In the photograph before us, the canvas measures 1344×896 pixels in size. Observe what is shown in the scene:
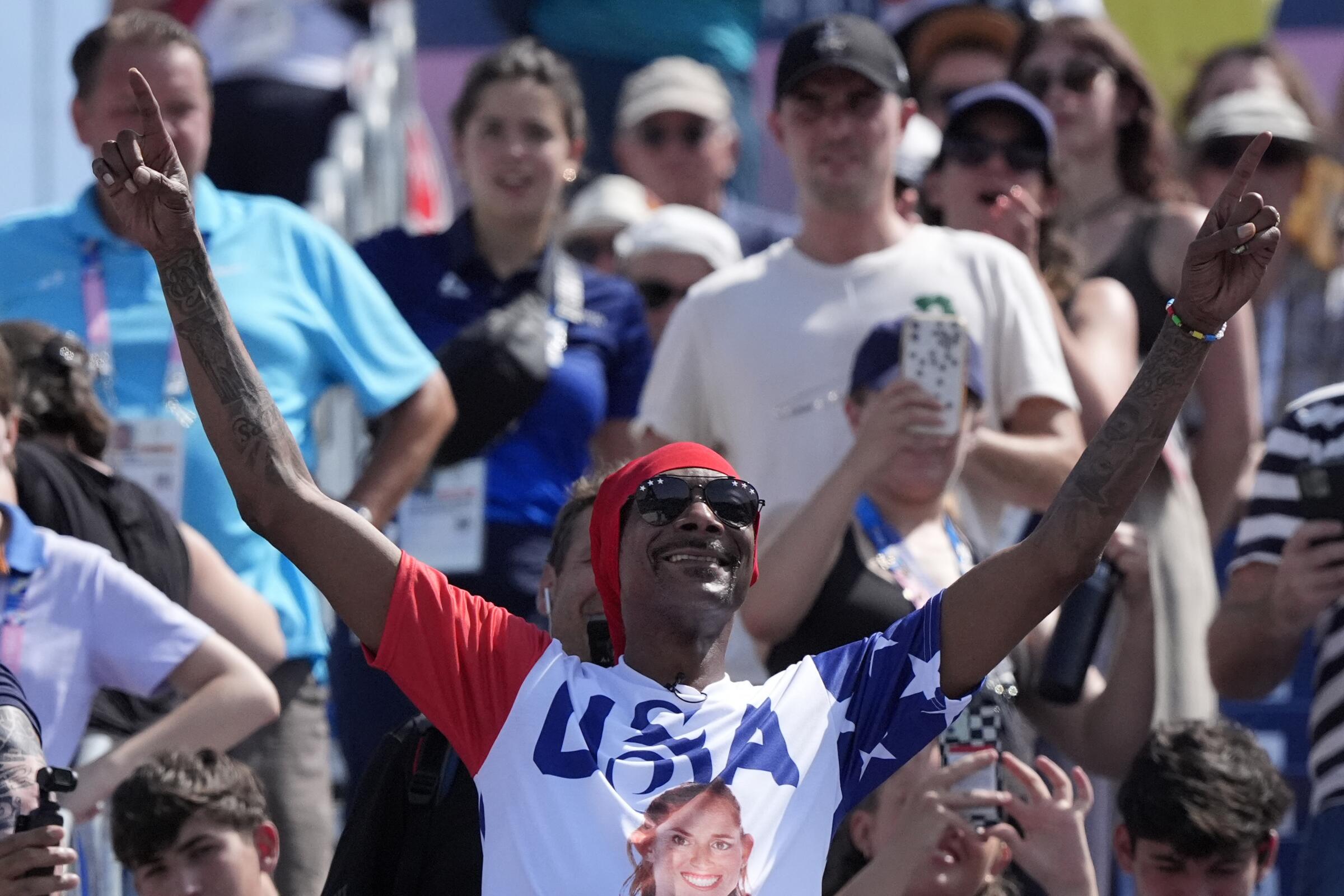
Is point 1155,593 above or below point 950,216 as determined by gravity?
below

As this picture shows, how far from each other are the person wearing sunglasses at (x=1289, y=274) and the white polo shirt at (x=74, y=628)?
13.0 ft

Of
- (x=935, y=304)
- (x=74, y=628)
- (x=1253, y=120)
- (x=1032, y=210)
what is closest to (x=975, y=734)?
(x=935, y=304)

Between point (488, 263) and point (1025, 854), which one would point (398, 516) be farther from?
point (1025, 854)

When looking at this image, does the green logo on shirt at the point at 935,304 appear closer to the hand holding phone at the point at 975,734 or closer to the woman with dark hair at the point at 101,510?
the hand holding phone at the point at 975,734

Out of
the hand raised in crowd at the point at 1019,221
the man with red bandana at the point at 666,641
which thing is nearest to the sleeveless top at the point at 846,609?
the man with red bandana at the point at 666,641

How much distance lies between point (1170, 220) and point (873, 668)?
2.91 metres

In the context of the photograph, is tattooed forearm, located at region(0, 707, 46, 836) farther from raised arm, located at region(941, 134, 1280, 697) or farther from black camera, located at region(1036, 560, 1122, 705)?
black camera, located at region(1036, 560, 1122, 705)

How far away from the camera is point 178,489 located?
16.5 feet

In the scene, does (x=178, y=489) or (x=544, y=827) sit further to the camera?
(x=178, y=489)

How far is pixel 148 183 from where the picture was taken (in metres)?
3.45

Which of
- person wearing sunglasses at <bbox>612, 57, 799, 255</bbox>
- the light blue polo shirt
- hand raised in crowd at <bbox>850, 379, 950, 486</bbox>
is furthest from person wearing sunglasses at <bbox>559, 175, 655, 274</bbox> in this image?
Answer: hand raised in crowd at <bbox>850, 379, 950, 486</bbox>

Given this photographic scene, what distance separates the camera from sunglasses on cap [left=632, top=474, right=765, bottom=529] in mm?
3520

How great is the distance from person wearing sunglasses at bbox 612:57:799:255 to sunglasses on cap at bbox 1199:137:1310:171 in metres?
1.40

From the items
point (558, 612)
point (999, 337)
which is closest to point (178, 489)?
point (558, 612)
